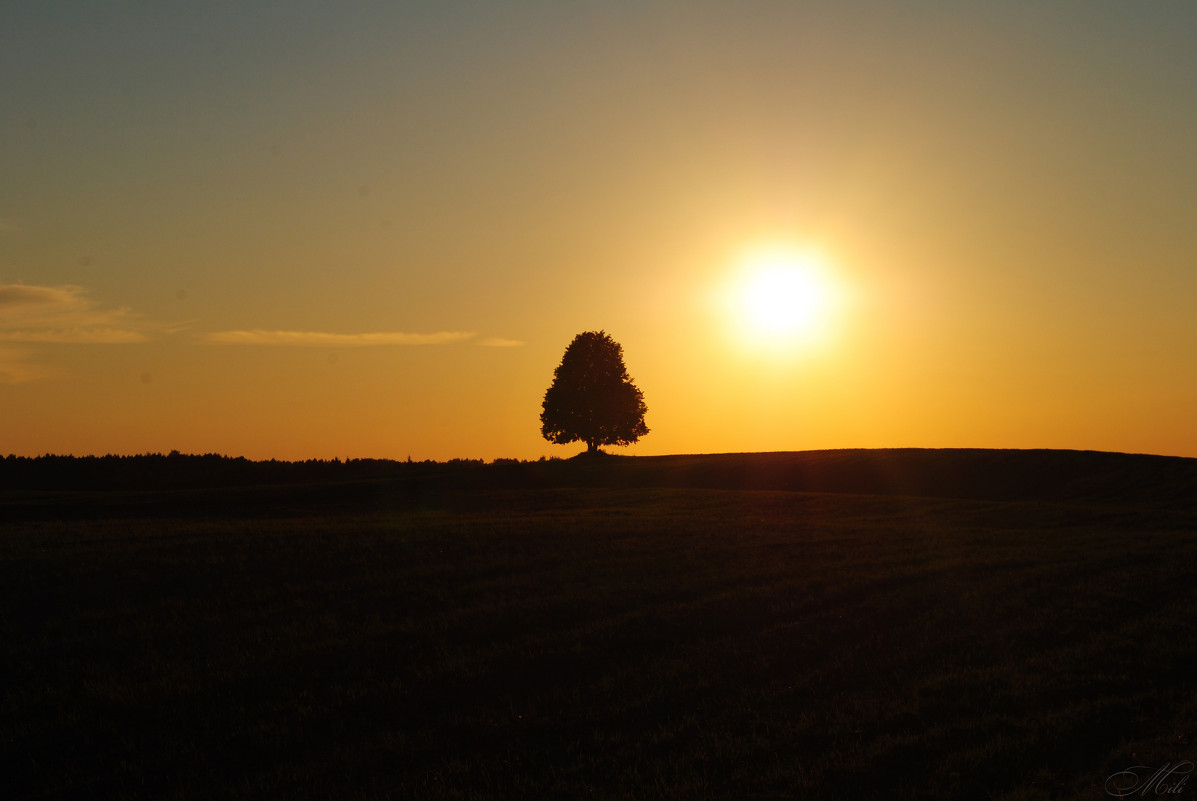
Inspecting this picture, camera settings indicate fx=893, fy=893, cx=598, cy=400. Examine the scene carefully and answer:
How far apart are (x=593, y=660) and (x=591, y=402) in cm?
7178

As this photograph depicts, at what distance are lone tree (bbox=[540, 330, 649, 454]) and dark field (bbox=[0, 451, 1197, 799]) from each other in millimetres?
53762

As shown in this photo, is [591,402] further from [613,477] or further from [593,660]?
[593,660]

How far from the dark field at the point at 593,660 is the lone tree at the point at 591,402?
53.8m

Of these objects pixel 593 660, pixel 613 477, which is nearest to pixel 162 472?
pixel 613 477

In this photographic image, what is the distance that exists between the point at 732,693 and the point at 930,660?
4348 millimetres

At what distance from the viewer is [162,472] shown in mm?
71938

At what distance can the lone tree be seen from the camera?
293ft

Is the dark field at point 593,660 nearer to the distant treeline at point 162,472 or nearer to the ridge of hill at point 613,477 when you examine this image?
the ridge of hill at point 613,477

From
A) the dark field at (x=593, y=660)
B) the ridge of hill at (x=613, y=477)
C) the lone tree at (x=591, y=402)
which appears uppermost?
the lone tree at (x=591, y=402)

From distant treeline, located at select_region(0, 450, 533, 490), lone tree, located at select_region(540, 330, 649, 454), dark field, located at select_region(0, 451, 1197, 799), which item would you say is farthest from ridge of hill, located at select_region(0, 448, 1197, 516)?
dark field, located at select_region(0, 451, 1197, 799)

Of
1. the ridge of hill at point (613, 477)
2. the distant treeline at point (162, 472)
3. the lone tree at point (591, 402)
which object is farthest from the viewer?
the lone tree at point (591, 402)

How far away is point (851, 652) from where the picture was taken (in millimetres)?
17688

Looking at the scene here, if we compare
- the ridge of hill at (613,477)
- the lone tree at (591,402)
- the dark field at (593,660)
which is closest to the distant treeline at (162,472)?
the ridge of hill at (613,477)

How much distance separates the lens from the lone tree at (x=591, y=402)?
293 feet
